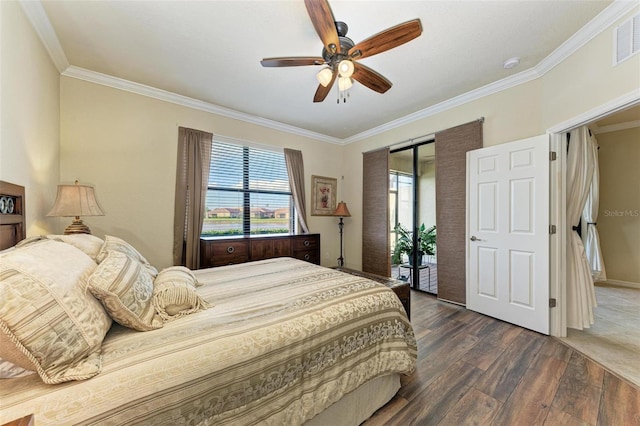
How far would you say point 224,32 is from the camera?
200 centimetres

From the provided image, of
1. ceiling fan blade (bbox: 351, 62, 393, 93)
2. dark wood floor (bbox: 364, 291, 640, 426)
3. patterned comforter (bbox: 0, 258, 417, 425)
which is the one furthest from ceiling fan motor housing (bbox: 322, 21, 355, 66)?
dark wood floor (bbox: 364, 291, 640, 426)

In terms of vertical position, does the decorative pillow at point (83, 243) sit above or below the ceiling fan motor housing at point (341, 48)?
below

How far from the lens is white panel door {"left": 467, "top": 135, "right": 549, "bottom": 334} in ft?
7.97

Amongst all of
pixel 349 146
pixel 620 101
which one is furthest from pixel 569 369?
pixel 349 146

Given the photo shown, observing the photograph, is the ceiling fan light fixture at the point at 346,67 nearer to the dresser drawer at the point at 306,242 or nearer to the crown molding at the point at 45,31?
the crown molding at the point at 45,31

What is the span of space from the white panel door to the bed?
1742 millimetres

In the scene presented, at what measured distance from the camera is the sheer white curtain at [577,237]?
2.40 m

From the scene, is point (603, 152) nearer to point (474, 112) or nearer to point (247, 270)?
point (474, 112)

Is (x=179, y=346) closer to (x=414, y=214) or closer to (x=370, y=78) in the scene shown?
(x=370, y=78)

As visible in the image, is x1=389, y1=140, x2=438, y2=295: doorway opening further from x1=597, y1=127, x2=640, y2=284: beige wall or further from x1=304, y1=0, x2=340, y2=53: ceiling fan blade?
x1=597, y1=127, x2=640, y2=284: beige wall

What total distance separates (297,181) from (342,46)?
8.19 ft

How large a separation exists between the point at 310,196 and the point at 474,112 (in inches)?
108

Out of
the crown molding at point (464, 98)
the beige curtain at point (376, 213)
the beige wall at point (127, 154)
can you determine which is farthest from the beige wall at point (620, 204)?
the beige wall at point (127, 154)

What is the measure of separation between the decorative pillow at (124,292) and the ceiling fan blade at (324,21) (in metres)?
1.74
